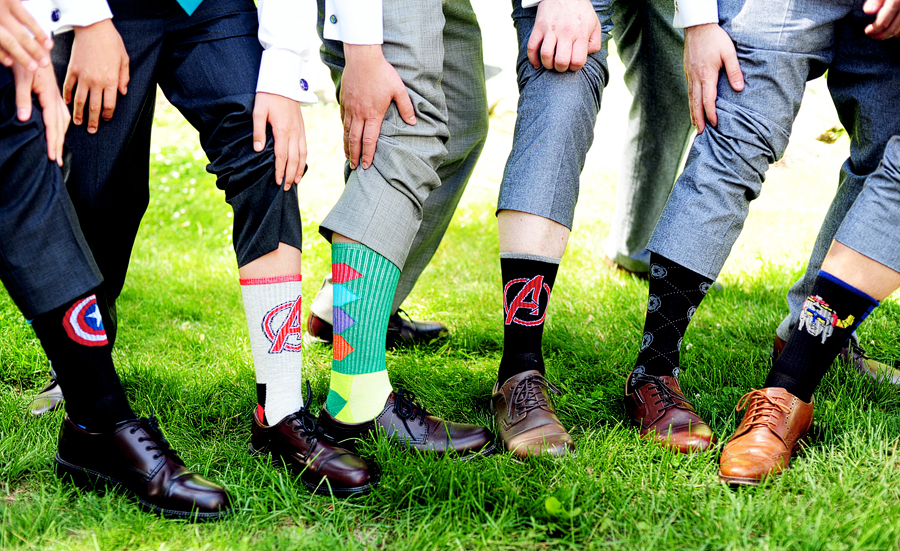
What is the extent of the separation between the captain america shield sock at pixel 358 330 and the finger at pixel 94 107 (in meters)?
0.63

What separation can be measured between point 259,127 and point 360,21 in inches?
13.5

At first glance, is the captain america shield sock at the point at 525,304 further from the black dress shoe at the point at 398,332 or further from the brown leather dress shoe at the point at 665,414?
the black dress shoe at the point at 398,332

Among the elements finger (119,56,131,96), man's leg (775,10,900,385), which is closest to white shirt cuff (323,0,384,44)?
finger (119,56,131,96)

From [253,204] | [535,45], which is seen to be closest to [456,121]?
[535,45]

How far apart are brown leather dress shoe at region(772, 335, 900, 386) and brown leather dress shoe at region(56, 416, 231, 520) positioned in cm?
152

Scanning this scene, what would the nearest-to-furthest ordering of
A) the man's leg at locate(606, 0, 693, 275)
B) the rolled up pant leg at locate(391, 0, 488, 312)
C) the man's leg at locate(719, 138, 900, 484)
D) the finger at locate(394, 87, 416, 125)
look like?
the man's leg at locate(719, 138, 900, 484) < the finger at locate(394, 87, 416, 125) < the rolled up pant leg at locate(391, 0, 488, 312) < the man's leg at locate(606, 0, 693, 275)

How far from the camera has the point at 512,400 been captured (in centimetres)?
170

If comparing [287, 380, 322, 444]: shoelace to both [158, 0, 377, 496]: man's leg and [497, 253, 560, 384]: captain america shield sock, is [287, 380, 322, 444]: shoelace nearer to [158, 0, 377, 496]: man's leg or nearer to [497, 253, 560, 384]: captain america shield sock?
[158, 0, 377, 496]: man's leg

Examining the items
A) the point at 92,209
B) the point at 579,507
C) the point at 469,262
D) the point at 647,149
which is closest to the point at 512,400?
the point at 579,507

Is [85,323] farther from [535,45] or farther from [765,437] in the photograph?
[765,437]

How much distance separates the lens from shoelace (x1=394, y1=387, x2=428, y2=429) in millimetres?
1650

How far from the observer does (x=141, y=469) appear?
1451mm

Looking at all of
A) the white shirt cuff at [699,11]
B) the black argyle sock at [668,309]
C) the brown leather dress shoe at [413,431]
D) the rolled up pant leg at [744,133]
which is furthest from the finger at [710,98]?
the brown leather dress shoe at [413,431]

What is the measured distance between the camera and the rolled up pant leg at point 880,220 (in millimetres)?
1549
